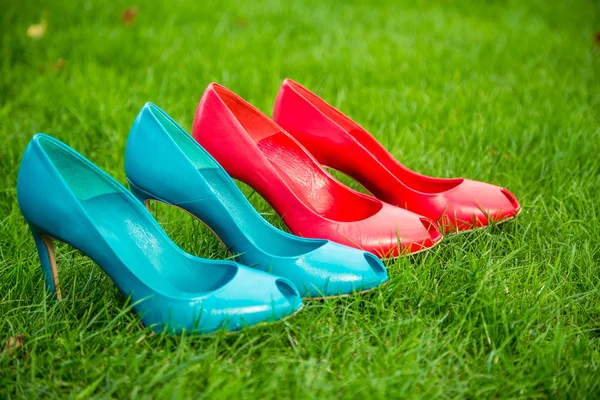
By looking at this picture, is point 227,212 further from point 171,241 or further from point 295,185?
point 295,185

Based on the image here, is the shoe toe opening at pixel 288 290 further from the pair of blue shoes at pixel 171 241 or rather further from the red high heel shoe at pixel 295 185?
the red high heel shoe at pixel 295 185

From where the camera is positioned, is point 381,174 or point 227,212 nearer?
point 227,212

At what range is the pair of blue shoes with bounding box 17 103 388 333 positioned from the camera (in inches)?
56.0

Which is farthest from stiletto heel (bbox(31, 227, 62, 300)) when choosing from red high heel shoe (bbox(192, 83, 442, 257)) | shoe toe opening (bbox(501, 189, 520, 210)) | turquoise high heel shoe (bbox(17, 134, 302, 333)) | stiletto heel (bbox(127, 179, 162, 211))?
shoe toe opening (bbox(501, 189, 520, 210))

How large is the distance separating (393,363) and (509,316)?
1.27 ft

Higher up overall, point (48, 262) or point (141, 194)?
point (141, 194)

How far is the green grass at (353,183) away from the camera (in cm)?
136

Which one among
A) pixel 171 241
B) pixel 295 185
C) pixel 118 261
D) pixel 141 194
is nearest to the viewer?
pixel 118 261

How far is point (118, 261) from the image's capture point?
144 cm

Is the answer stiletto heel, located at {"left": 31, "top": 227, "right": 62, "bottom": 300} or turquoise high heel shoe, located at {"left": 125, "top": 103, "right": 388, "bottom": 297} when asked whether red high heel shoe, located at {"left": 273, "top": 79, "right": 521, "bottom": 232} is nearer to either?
turquoise high heel shoe, located at {"left": 125, "top": 103, "right": 388, "bottom": 297}

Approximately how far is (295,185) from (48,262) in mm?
828

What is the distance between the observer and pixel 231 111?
74.5 inches

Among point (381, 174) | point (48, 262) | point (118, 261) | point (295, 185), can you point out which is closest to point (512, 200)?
point (381, 174)

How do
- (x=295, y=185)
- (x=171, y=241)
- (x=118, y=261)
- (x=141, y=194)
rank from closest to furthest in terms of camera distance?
1. (x=118, y=261)
2. (x=171, y=241)
3. (x=141, y=194)
4. (x=295, y=185)
